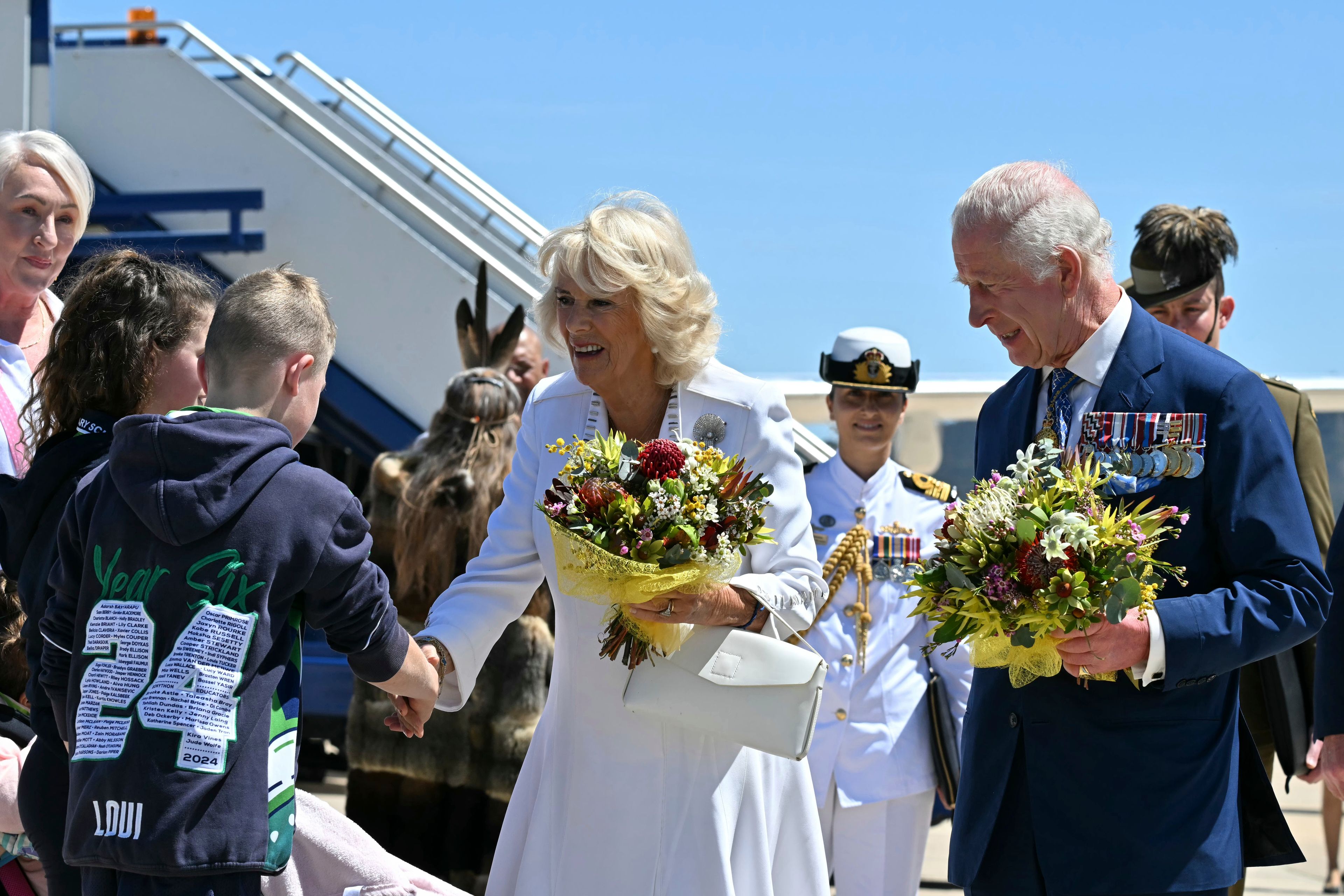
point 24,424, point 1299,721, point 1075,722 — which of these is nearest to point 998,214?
point 1075,722

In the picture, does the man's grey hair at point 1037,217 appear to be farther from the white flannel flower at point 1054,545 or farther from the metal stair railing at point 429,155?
the metal stair railing at point 429,155

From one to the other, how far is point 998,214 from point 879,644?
7.05 ft

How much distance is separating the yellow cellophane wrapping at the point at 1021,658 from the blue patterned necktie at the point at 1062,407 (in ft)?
1.71

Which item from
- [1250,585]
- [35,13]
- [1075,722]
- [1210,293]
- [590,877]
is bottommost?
[590,877]

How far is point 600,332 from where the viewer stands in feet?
10.7

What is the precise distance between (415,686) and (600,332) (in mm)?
903

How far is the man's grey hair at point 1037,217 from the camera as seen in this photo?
9.75 feet

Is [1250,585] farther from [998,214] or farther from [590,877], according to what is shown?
[590,877]

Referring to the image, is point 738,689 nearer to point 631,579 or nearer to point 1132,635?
point 631,579

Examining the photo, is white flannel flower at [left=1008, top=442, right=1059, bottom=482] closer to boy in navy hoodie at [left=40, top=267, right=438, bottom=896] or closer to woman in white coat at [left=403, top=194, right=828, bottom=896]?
woman in white coat at [left=403, top=194, right=828, bottom=896]

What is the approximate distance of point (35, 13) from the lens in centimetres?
717

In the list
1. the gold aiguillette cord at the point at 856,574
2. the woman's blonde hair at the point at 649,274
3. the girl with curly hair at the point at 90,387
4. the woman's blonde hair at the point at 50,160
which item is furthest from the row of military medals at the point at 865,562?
the woman's blonde hair at the point at 50,160

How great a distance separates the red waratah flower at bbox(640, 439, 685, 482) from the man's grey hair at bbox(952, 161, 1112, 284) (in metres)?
0.81

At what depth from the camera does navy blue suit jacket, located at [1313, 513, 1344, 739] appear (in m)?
3.51
